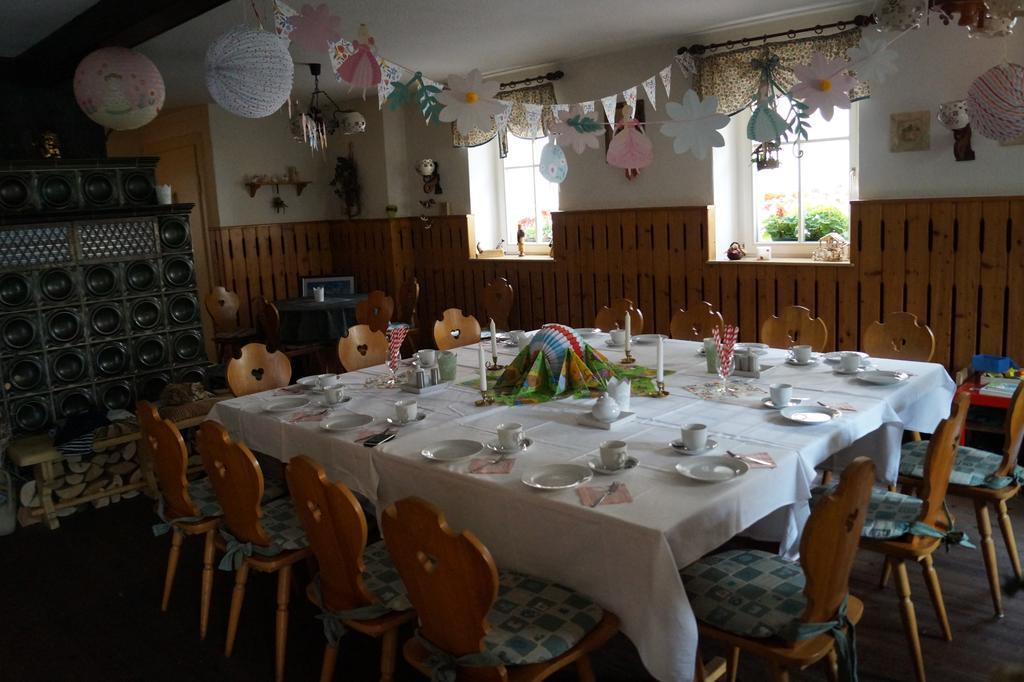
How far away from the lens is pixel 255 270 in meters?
7.91

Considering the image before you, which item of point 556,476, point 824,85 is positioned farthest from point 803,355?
point 556,476

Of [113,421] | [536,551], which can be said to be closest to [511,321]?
[113,421]

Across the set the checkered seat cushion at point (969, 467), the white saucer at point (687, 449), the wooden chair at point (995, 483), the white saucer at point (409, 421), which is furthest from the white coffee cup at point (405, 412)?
the wooden chair at point (995, 483)

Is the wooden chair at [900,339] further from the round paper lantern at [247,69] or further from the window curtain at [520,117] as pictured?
the round paper lantern at [247,69]

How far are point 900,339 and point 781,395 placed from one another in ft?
4.39

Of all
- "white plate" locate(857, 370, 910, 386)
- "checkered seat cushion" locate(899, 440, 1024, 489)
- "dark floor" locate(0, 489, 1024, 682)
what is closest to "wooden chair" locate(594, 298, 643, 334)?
"white plate" locate(857, 370, 910, 386)

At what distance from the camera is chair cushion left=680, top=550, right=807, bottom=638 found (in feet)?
6.84

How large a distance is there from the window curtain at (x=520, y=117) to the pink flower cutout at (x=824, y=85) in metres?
2.25

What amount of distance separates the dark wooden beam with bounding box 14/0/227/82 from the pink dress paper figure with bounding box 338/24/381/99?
0.62 m

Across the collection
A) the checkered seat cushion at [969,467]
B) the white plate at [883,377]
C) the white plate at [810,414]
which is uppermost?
the white plate at [883,377]

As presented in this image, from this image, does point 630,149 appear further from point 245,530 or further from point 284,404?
point 245,530

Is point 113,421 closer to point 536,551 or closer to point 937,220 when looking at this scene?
point 536,551

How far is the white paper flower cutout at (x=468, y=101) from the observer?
13.1 ft

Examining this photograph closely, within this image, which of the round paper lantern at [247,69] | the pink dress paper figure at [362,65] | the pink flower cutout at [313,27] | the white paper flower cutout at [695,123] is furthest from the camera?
the white paper flower cutout at [695,123]
